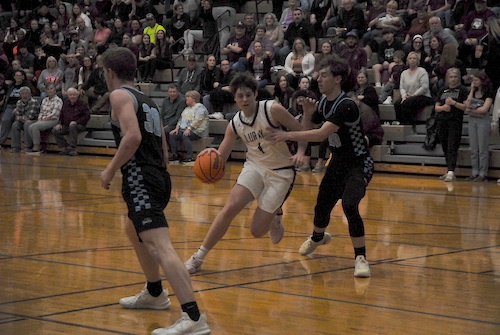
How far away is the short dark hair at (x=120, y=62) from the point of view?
5516mm

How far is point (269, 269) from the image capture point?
292 inches

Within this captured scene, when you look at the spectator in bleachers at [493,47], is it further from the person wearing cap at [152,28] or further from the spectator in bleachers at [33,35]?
the spectator in bleachers at [33,35]

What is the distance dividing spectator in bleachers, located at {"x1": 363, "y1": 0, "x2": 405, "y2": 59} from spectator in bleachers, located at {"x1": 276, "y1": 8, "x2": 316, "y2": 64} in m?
1.18

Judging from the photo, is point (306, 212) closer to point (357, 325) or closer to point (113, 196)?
point (113, 196)

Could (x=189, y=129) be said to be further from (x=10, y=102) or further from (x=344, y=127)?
(x=344, y=127)

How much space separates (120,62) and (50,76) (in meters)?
17.0

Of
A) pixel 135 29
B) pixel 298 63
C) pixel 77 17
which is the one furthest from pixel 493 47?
pixel 77 17

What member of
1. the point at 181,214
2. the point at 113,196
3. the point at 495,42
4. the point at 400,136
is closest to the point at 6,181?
the point at 113,196

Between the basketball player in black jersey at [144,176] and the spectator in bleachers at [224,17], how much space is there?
1560 cm

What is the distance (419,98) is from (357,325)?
437 inches

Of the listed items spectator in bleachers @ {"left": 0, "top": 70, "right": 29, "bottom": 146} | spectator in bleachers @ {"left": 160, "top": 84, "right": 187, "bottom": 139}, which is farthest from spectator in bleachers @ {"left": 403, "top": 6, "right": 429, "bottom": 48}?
spectator in bleachers @ {"left": 0, "top": 70, "right": 29, "bottom": 146}

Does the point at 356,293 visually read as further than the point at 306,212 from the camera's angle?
No

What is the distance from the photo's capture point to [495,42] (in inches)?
160

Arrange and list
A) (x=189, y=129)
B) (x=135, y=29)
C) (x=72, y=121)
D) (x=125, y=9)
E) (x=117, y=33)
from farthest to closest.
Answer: (x=125, y=9)
(x=117, y=33)
(x=135, y=29)
(x=72, y=121)
(x=189, y=129)
